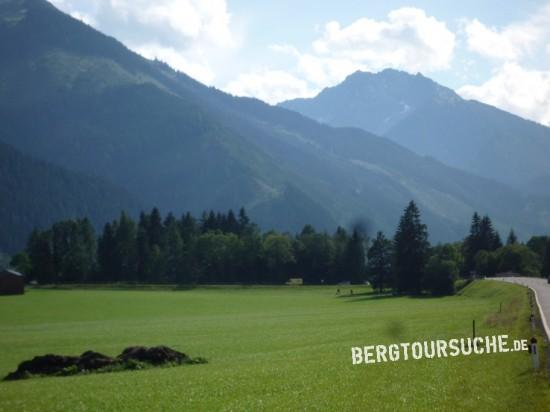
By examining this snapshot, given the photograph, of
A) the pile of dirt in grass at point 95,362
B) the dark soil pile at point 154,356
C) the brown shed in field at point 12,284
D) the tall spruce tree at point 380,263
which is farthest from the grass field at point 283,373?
the brown shed in field at point 12,284

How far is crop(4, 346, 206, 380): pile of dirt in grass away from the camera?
3634 centimetres

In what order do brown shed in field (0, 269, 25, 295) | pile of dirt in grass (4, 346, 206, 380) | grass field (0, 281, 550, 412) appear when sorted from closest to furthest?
grass field (0, 281, 550, 412) → pile of dirt in grass (4, 346, 206, 380) → brown shed in field (0, 269, 25, 295)

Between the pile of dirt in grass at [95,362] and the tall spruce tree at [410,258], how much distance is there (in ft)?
296

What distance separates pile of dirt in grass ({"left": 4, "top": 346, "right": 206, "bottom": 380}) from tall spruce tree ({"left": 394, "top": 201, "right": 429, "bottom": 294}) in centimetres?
9014

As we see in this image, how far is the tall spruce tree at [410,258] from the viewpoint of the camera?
410 ft

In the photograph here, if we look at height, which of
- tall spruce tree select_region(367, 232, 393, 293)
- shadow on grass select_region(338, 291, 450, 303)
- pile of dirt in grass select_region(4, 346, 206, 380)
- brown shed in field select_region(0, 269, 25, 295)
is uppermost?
tall spruce tree select_region(367, 232, 393, 293)

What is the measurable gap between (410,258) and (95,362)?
9480cm

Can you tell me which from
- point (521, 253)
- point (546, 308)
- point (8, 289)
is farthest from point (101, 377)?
point (521, 253)

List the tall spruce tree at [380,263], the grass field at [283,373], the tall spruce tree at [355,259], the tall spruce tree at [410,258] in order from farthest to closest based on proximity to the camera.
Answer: the tall spruce tree at [355,259] < the tall spruce tree at [380,263] < the tall spruce tree at [410,258] < the grass field at [283,373]

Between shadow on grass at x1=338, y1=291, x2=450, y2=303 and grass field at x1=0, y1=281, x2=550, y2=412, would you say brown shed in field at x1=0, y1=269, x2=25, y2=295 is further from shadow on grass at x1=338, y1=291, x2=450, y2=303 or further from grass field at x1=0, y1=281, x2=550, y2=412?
grass field at x1=0, y1=281, x2=550, y2=412

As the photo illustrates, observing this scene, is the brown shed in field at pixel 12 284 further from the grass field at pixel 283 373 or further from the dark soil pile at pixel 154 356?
the dark soil pile at pixel 154 356

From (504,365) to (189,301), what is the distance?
87801 millimetres

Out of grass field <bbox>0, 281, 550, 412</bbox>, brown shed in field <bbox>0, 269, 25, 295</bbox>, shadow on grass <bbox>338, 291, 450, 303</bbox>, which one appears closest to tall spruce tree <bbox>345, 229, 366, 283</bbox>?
shadow on grass <bbox>338, 291, 450, 303</bbox>

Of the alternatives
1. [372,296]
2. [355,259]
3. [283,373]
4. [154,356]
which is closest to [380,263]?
[372,296]
